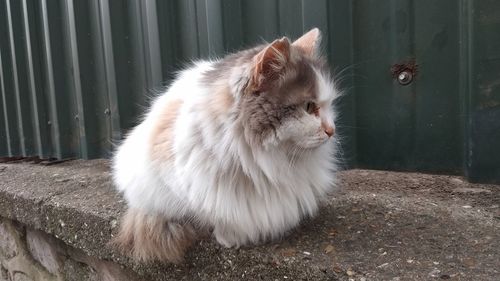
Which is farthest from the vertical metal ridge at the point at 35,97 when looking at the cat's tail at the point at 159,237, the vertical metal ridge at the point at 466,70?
the vertical metal ridge at the point at 466,70

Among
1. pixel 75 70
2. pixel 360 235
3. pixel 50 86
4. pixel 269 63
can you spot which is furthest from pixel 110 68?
pixel 360 235

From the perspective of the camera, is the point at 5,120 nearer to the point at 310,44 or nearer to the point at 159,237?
the point at 159,237

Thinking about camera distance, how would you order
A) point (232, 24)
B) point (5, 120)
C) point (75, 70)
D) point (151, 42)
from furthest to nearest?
1. point (5, 120)
2. point (75, 70)
3. point (151, 42)
4. point (232, 24)

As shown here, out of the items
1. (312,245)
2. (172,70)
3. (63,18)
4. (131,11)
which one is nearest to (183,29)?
(172,70)

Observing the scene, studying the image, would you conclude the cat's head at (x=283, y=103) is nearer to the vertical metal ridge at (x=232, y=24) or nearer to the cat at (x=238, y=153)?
the cat at (x=238, y=153)

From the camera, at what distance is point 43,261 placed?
2324 millimetres

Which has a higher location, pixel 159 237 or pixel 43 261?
pixel 159 237

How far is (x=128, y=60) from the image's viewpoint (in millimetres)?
2469

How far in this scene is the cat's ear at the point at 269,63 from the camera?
1.12 m

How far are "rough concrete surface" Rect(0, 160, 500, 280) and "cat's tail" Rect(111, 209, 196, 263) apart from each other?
0.15 feet

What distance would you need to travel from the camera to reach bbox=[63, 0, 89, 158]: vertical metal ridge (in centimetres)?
258

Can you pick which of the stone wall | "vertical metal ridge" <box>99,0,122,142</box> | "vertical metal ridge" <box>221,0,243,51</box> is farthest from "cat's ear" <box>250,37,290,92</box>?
"vertical metal ridge" <box>99,0,122,142</box>

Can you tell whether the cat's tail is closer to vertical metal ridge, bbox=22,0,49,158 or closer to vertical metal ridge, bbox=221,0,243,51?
vertical metal ridge, bbox=221,0,243,51

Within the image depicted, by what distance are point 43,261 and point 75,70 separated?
3.69ft
